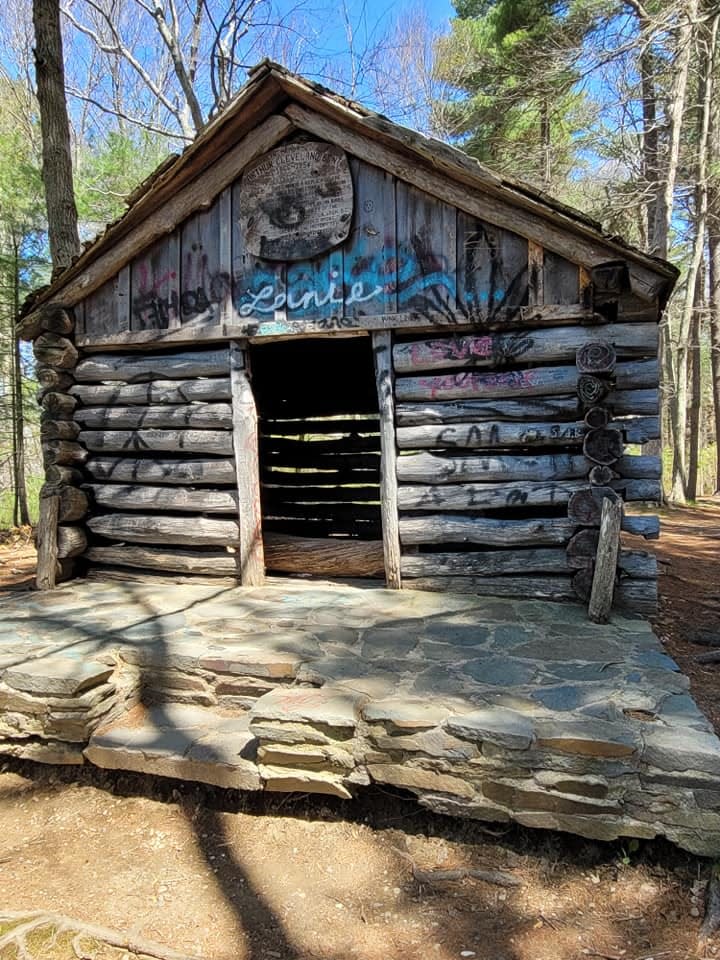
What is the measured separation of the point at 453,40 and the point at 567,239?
11850mm

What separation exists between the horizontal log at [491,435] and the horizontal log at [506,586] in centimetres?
107

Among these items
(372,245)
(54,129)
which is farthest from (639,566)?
(54,129)

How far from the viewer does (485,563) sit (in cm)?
506

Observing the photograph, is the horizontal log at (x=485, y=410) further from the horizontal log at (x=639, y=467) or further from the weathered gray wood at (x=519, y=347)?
the horizontal log at (x=639, y=467)

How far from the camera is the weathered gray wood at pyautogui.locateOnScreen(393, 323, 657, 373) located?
469 cm

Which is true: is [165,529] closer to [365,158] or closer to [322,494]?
[322,494]

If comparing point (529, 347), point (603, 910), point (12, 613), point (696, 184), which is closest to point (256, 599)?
point (12, 613)

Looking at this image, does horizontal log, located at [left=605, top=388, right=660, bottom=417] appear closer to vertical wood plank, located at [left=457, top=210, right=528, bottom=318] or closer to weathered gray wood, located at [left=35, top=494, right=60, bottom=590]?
vertical wood plank, located at [left=457, top=210, right=528, bottom=318]

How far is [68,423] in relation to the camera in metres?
5.99

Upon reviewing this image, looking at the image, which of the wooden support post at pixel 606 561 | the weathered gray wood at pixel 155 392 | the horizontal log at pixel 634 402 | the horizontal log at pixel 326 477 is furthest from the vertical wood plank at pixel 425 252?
the horizontal log at pixel 326 477

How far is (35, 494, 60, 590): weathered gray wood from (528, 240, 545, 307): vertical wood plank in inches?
177

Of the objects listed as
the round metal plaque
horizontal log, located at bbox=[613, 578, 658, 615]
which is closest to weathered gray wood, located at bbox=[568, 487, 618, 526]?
horizontal log, located at bbox=[613, 578, 658, 615]

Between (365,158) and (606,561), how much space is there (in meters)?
3.65

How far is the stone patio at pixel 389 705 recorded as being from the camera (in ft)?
8.69
